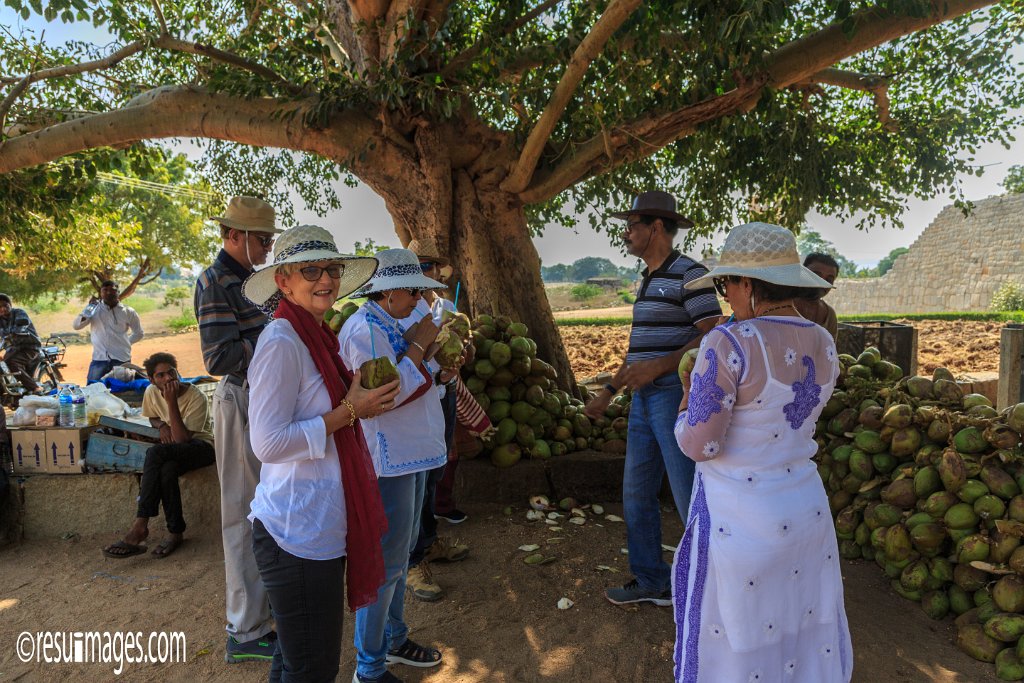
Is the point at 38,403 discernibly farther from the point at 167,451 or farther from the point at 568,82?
the point at 568,82

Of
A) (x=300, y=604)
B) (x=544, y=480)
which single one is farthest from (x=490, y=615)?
(x=300, y=604)

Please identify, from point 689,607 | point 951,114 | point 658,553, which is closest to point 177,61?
point 658,553

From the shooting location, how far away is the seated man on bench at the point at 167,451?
439 cm

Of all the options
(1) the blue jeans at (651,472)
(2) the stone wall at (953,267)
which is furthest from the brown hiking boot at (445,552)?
(2) the stone wall at (953,267)

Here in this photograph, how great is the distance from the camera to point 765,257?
217cm

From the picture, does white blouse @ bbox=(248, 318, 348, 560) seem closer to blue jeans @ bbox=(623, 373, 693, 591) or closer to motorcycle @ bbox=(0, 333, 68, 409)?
blue jeans @ bbox=(623, 373, 693, 591)

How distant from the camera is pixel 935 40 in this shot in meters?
7.41

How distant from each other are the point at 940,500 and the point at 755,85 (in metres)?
3.45

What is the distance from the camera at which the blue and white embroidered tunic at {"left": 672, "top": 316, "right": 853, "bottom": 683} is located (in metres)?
2.11

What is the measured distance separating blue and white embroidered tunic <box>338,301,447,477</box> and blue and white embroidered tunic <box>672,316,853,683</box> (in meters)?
1.09

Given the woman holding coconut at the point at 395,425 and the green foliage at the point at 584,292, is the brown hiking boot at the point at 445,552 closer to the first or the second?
the woman holding coconut at the point at 395,425

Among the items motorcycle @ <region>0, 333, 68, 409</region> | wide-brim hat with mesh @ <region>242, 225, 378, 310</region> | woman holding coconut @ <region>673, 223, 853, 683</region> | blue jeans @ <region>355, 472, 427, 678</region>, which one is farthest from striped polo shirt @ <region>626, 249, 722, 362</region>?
motorcycle @ <region>0, 333, 68, 409</region>

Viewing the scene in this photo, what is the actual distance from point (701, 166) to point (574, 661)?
21.3ft

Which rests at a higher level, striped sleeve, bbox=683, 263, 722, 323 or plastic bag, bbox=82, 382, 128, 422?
striped sleeve, bbox=683, 263, 722, 323
